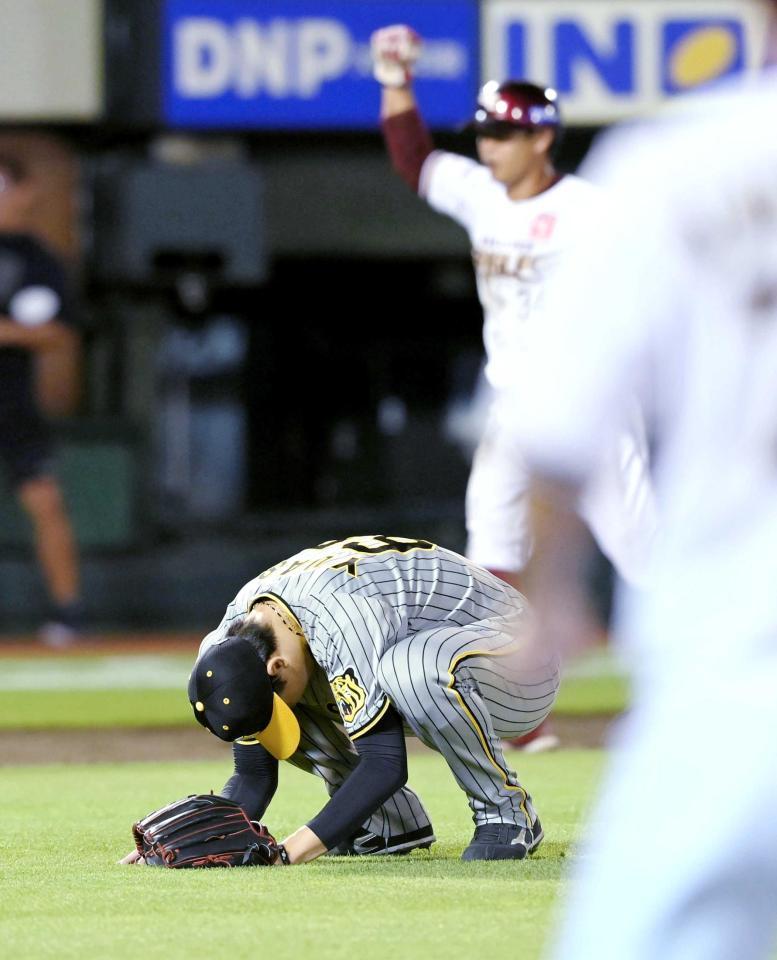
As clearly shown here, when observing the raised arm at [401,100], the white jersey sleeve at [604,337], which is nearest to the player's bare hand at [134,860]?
the white jersey sleeve at [604,337]

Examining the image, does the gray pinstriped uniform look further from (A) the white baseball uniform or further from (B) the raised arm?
(B) the raised arm

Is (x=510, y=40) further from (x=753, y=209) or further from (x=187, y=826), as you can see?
(x=753, y=209)

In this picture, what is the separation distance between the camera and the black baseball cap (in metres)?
4.09

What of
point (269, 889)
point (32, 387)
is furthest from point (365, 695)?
point (32, 387)

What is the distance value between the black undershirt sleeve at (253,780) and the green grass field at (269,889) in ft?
0.68

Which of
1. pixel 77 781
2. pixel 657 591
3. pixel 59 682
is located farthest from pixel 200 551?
pixel 657 591

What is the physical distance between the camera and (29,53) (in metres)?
12.9

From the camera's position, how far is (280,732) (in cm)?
421

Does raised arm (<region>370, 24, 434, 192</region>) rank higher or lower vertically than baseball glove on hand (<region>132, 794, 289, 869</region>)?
higher

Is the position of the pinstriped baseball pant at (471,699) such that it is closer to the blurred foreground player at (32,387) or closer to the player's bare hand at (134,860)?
the player's bare hand at (134,860)

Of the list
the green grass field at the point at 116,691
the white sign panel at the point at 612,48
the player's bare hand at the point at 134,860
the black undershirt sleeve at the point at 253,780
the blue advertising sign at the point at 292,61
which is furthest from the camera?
the white sign panel at the point at 612,48

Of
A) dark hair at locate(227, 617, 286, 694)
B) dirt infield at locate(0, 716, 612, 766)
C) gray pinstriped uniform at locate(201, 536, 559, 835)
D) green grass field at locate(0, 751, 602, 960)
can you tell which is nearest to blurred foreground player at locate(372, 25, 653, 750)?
green grass field at locate(0, 751, 602, 960)

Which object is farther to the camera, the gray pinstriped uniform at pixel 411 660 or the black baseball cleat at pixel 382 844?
the black baseball cleat at pixel 382 844

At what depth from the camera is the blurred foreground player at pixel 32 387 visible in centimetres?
1097
